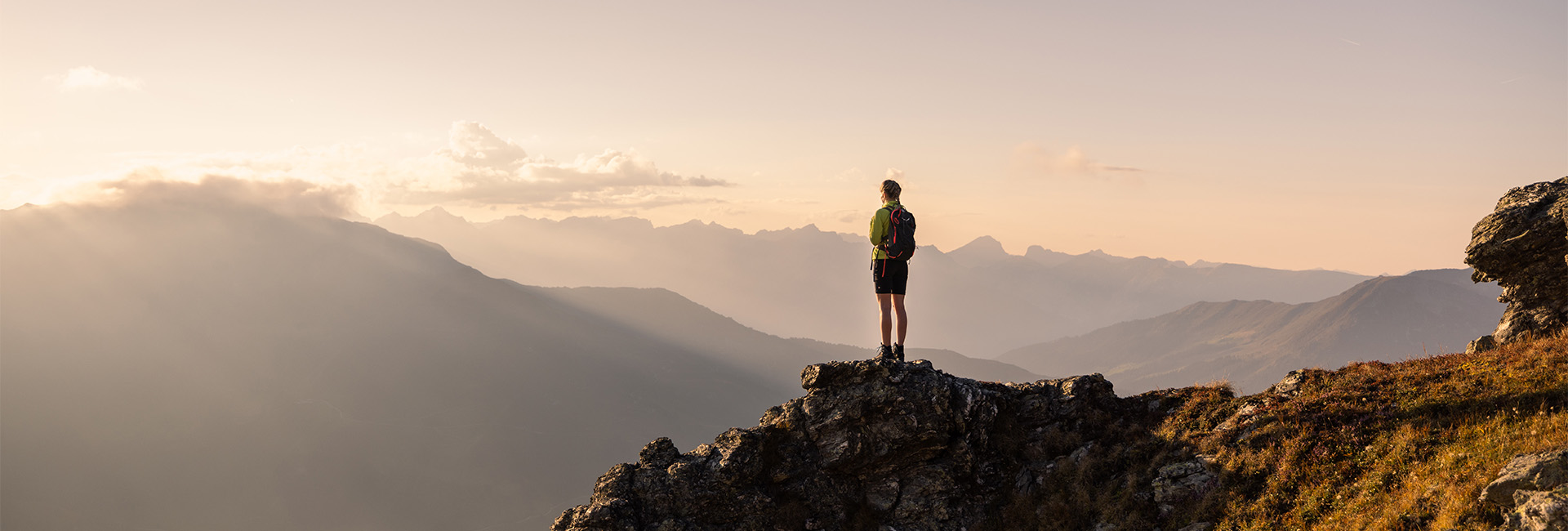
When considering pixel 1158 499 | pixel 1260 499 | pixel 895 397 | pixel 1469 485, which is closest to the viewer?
pixel 1469 485

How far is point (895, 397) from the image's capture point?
1917cm

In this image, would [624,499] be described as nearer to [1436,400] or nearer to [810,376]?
[810,376]

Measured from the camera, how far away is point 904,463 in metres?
18.6

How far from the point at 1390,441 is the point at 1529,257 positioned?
10.4m

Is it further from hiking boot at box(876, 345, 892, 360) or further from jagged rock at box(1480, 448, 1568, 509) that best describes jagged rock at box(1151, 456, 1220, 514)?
hiking boot at box(876, 345, 892, 360)

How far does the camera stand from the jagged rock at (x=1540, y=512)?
950 centimetres

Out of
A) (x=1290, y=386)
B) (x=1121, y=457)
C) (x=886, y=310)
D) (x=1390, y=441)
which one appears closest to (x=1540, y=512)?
(x=1390, y=441)

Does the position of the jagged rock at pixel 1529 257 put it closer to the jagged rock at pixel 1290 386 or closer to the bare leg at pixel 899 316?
the jagged rock at pixel 1290 386

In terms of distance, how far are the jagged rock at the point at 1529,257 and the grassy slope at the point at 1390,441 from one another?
2.29 metres

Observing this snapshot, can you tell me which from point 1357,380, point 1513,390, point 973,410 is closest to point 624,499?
point 973,410

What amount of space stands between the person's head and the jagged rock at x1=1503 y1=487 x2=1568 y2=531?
525 inches

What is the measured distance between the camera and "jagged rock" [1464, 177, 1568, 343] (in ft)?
60.5

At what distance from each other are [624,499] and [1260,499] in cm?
1379

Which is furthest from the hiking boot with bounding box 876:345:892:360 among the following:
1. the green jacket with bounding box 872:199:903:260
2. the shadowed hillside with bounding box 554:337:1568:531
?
the green jacket with bounding box 872:199:903:260
